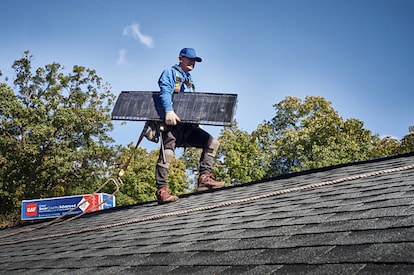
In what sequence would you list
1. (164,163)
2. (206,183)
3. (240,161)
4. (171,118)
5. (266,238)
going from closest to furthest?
1. (266,238)
2. (171,118)
3. (164,163)
4. (206,183)
5. (240,161)

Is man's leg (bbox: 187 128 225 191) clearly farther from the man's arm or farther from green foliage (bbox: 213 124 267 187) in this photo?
green foliage (bbox: 213 124 267 187)

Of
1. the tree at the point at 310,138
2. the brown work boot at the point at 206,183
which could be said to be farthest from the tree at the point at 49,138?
the brown work boot at the point at 206,183

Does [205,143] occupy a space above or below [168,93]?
below

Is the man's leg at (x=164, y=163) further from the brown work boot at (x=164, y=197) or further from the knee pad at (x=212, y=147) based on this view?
the knee pad at (x=212, y=147)

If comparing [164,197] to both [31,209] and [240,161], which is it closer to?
[31,209]

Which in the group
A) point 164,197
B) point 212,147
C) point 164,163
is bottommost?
point 164,197

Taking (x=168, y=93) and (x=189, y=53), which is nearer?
(x=168, y=93)

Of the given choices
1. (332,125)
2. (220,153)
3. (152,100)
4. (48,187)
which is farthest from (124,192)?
(152,100)

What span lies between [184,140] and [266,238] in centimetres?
313

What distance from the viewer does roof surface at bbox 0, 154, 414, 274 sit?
1596 millimetres

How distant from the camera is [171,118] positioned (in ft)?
15.5

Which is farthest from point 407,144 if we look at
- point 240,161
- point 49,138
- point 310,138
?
point 49,138

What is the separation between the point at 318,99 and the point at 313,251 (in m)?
32.9

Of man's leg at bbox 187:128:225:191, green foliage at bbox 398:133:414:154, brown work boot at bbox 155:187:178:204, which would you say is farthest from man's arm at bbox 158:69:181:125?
green foliage at bbox 398:133:414:154
